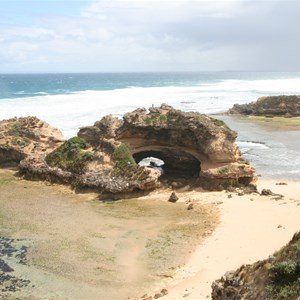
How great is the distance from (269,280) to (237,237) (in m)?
9.20

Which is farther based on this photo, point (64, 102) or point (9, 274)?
point (64, 102)

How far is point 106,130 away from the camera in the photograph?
29109mm

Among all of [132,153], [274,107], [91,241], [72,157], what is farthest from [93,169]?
[274,107]

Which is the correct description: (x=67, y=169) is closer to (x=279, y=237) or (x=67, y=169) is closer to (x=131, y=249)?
(x=131, y=249)

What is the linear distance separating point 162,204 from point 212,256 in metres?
6.67

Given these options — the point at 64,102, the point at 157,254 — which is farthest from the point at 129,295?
the point at 64,102

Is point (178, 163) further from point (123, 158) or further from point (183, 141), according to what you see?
point (123, 158)

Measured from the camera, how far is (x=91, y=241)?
1859 cm

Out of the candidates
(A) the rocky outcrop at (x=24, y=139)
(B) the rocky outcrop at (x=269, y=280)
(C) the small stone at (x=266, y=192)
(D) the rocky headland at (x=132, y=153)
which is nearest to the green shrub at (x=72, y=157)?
(D) the rocky headland at (x=132, y=153)

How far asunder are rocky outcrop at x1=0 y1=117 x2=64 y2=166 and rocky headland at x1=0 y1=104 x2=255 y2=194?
7 cm

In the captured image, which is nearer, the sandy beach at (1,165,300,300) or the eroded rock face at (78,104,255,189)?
the sandy beach at (1,165,300,300)

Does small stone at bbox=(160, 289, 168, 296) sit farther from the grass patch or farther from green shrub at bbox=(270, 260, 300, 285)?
the grass patch

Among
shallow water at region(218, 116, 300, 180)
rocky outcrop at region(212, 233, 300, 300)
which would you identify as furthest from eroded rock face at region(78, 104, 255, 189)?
rocky outcrop at region(212, 233, 300, 300)

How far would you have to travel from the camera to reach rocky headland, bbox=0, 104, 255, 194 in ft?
82.9
